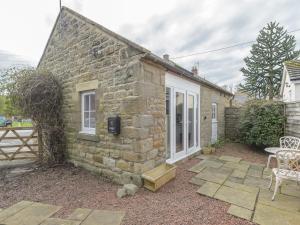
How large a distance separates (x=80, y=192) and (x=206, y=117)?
19.7 ft

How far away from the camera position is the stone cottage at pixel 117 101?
13.0ft

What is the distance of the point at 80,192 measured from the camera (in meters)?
3.94

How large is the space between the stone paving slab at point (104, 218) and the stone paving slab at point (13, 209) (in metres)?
1.45

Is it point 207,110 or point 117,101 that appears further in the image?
point 207,110

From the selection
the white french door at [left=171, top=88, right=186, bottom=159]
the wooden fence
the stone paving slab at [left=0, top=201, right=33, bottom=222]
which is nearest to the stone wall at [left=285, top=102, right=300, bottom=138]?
the white french door at [left=171, top=88, right=186, bottom=159]

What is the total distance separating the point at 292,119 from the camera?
6840mm

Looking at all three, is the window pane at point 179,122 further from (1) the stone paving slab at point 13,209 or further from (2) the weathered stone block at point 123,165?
(1) the stone paving slab at point 13,209

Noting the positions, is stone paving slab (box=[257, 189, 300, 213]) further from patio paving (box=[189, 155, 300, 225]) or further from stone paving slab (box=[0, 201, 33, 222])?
stone paving slab (box=[0, 201, 33, 222])

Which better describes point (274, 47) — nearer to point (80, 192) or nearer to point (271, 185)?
point (271, 185)

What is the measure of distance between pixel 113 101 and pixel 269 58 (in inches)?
854

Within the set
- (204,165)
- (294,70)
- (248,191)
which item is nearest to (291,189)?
(248,191)

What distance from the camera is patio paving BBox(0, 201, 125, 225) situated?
110 inches

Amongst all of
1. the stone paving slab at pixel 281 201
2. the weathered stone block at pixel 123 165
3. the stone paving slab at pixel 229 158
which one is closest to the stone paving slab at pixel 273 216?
the stone paving slab at pixel 281 201

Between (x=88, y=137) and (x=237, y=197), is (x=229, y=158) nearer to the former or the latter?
(x=237, y=197)
